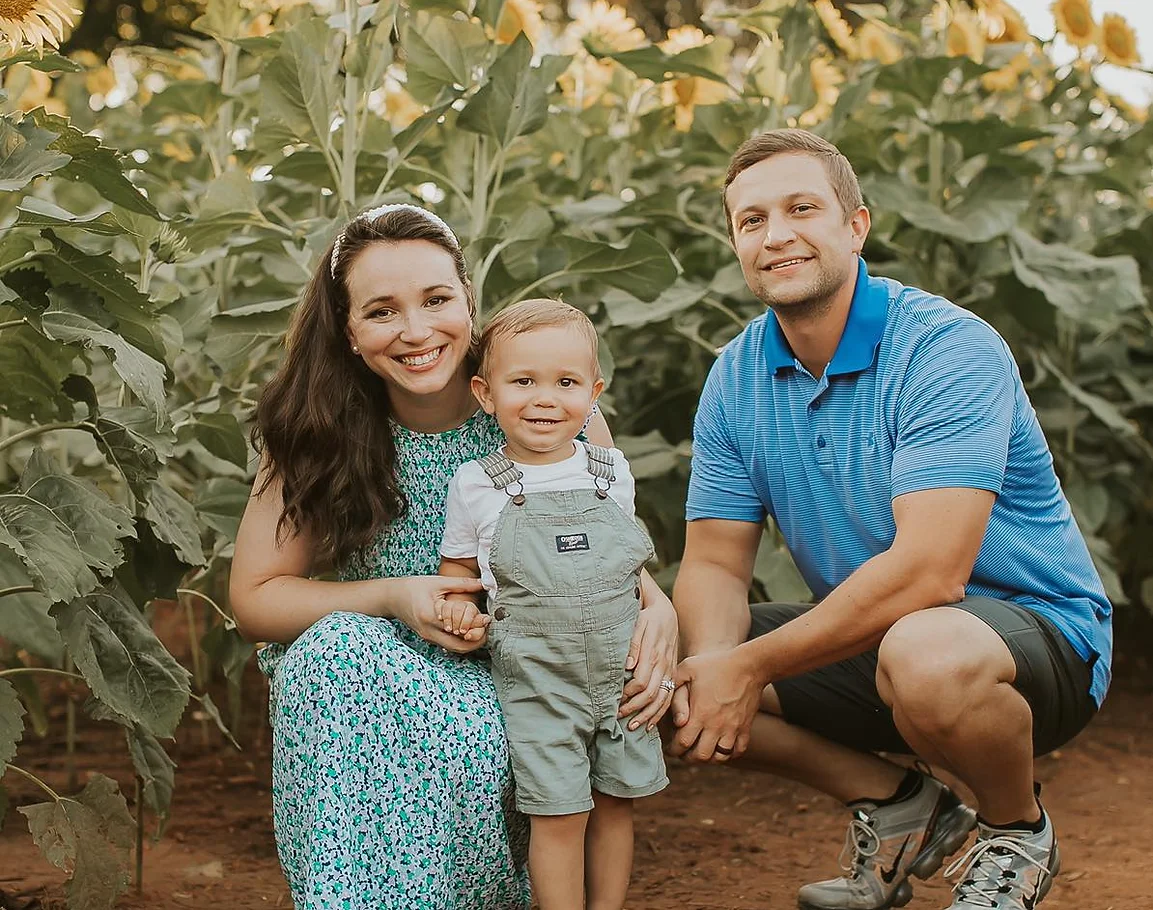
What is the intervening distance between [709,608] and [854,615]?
1.14ft

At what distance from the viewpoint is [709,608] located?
8.70 ft

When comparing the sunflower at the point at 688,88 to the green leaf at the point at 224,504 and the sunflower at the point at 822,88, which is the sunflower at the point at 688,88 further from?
the green leaf at the point at 224,504

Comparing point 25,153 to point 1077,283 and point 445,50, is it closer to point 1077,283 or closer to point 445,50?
point 445,50

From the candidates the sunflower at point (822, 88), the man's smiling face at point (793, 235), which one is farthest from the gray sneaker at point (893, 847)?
the sunflower at point (822, 88)

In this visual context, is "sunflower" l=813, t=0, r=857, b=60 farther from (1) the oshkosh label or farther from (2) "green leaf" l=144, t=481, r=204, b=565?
(2) "green leaf" l=144, t=481, r=204, b=565

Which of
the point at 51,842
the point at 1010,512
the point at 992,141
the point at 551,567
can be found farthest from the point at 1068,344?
the point at 51,842

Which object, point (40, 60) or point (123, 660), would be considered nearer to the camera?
point (40, 60)

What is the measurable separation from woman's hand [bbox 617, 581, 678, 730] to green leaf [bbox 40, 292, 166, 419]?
81 cm

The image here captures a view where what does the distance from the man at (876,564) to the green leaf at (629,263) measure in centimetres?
37

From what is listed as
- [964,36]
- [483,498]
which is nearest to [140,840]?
[483,498]

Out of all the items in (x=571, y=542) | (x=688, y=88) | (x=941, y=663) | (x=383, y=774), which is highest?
(x=688, y=88)

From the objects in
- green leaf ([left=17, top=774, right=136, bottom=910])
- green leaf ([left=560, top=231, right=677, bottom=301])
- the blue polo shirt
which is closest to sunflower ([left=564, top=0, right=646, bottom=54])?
green leaf ([left=560, top=231, right=677, bottom=301])

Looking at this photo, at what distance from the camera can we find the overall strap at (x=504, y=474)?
89.2 inches

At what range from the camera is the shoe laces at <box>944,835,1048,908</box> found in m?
2.46
